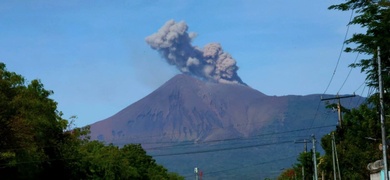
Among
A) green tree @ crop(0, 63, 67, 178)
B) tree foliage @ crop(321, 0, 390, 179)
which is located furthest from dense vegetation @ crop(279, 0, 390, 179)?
green tree @ crop(0, 63, 67, 178)

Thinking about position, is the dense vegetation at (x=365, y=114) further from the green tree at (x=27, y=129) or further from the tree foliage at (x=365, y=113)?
the green tree at (x=27, y=129)

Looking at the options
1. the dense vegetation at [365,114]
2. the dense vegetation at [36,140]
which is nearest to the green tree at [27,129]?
the dense vegetation at [36,140]

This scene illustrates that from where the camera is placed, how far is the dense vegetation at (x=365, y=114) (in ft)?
121

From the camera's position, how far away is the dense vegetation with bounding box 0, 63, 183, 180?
57.3 meters

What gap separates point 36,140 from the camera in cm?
6481

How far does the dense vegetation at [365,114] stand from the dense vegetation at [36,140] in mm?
28559

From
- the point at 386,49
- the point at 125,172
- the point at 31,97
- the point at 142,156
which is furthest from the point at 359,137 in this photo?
the point at 142,156

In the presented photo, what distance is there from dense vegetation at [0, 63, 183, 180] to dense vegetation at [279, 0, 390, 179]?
28559mm

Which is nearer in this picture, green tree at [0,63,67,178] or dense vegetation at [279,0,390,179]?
dense vegetation at [279,0,390,179]

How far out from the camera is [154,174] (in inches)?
5315

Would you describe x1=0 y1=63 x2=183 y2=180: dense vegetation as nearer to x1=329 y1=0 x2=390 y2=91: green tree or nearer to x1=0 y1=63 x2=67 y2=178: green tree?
x1=0 y1=63 x2=67 y2=178: green tree

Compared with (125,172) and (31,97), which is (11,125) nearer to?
(31,97)

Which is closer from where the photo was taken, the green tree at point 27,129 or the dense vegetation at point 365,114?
the dense vegetation at point 365,114

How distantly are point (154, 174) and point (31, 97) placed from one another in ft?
237
